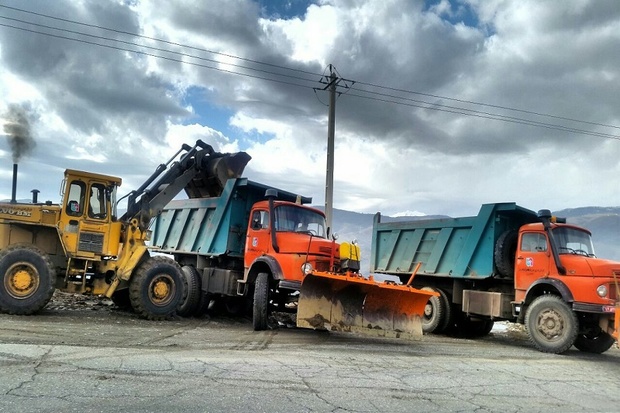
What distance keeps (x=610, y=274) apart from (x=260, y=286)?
22.1ft

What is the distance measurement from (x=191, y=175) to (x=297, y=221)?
3658 millimetres

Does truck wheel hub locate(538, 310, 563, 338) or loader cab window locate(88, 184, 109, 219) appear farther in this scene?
loader cab window locate(88, 184, 109, 219)

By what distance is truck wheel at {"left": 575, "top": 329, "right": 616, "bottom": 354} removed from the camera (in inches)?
423

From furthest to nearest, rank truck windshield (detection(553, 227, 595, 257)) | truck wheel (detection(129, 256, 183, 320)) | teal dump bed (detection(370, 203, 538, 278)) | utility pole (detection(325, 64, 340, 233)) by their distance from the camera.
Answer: utility pole (detection(325, 64, 340, 233)) → teal dump bed (detection(370, 203, 538, 278)) → truck wheel (detection(129, 256, 183, 320)) → truck windshield (detection(553, 227, 595, 257))

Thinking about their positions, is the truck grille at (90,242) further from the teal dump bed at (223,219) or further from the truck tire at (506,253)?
the truck tire at (506,253)

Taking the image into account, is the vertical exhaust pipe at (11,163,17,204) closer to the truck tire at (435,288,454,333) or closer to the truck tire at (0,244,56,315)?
the truck tire at (0,244,56,315)

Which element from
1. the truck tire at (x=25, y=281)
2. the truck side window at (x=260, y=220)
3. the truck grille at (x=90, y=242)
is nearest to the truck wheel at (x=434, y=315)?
the truck side window at (x=260, y=220)

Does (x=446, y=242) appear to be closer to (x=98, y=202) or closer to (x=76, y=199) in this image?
(x=98, y=202)

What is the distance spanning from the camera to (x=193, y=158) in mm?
13352

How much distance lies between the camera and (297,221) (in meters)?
11.3

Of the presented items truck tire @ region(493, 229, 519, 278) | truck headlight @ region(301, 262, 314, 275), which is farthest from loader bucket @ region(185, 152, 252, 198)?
truck tire @ region(493, 229, 519, 278)

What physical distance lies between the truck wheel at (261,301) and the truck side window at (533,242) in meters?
5.75

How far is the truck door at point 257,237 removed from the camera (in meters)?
11.2

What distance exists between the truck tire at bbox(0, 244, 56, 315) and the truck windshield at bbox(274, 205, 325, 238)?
461cm
